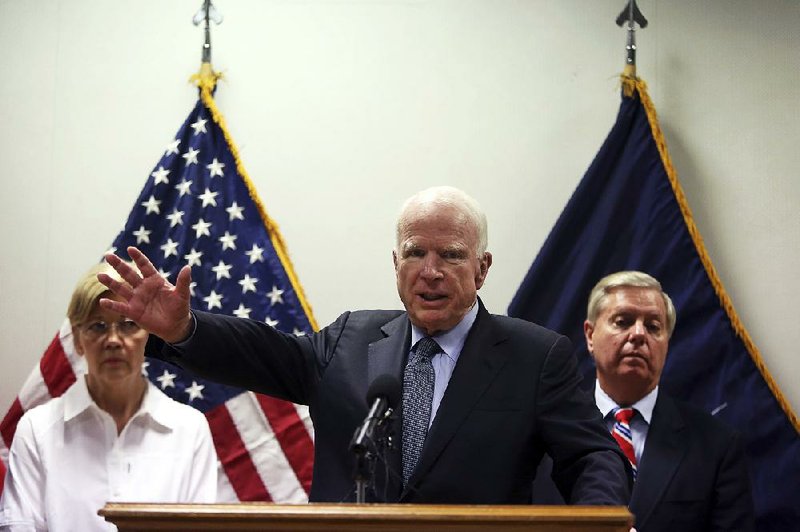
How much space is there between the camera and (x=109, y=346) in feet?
11.2

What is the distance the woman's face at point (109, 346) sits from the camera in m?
3.43

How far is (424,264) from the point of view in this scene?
2488 millimetres

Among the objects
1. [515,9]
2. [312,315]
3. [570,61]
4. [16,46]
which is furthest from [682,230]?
[16,46]

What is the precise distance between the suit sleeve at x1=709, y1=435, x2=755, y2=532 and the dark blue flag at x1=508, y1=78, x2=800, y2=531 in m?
0.47

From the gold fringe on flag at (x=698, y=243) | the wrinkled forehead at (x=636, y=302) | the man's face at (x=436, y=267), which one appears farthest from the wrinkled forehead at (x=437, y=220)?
the gold fringe on flag at (x=698, y=243)

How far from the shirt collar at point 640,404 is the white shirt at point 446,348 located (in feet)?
3.91

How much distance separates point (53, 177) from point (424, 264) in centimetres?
223

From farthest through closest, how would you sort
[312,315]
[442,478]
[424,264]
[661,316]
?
1. [312,315]
2. [661,316]
3. [424,264]
4. [442,478]

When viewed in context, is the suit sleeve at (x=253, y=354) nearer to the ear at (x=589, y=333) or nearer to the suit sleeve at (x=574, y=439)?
the suit sleeve at (x=574, y=439)

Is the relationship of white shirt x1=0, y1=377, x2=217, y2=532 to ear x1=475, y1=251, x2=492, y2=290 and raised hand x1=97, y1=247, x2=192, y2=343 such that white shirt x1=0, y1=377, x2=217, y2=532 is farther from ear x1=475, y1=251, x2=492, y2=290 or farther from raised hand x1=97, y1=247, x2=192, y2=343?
ear x1=475, y1=251, x2=492, y2=290

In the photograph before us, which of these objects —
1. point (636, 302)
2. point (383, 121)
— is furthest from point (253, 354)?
point (383, 121)

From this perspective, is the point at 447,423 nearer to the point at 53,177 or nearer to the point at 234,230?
the point at 234,230

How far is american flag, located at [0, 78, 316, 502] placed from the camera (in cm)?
390

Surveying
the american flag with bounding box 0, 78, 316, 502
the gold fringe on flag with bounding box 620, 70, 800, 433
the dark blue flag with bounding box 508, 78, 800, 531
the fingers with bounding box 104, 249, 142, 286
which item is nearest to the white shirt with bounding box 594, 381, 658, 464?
the dark blue flag with bounding box 508, 78, 800, 531
